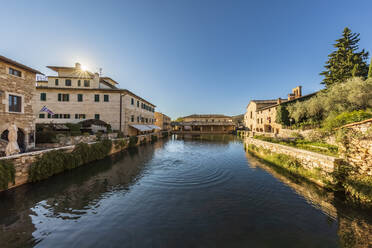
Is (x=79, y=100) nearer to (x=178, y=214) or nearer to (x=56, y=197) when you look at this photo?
(x=56, y=197)

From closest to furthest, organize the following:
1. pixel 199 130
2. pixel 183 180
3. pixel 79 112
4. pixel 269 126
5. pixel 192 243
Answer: pixel 192 243 → pixel 183 180 → pixel 79 112 → pixel 269 126 → pixel 199 130

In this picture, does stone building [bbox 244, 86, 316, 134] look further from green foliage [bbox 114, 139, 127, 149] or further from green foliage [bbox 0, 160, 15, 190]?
green foliage [bbox 0, 160, 15, 190]

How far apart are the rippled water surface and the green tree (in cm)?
2987

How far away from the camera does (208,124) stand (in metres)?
50.5

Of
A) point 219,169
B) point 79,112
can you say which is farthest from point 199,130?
point 219,169

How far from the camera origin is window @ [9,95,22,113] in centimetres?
1056

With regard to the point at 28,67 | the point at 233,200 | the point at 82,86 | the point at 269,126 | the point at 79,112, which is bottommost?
the point at 233,200

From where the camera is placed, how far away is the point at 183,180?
8.73 metres

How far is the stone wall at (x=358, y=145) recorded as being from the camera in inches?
240

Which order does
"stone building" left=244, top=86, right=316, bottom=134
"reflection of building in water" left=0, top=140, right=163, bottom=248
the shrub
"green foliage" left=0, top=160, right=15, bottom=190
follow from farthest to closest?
"stone building" left=244, top=86, right=316, bottom=134
the shrub
"green foliage" left=0, top=160, right=15, bottom=190
"reflection of building in water" left=0, top=140, right=163, bottom=248

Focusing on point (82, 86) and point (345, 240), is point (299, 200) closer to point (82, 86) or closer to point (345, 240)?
point (345, 240)

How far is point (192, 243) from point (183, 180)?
4.72 meters

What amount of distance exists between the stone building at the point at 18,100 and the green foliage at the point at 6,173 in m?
4.38

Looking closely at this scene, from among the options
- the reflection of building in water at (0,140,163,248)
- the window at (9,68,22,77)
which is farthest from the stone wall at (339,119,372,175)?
the window at (9,68,22,77)
